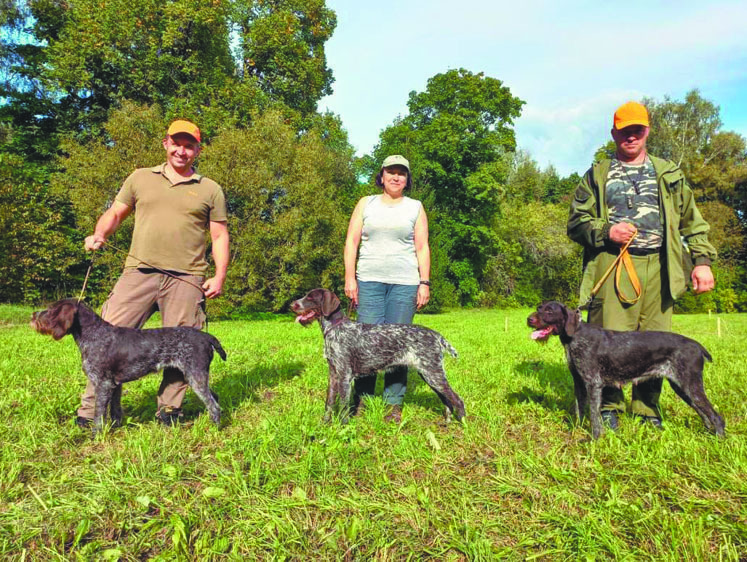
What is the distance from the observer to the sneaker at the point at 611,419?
4.61 m

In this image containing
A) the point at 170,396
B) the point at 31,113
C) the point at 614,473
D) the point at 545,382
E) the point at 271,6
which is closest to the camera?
the point at 614,473

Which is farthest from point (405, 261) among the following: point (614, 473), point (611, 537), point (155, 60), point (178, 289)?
point (155, 60)

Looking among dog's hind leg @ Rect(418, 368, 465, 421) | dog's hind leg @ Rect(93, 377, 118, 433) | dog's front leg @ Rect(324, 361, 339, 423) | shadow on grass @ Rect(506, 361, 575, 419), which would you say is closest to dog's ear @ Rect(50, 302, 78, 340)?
dog's hind leg @ Rect(93, 377, 118, 433)

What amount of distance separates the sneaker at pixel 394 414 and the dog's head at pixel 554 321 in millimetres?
1717

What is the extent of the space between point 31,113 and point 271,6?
16.1m

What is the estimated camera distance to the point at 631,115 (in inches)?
174

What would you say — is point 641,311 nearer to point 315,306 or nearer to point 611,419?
point 611,419

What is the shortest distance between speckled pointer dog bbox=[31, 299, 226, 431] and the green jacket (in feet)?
14.0

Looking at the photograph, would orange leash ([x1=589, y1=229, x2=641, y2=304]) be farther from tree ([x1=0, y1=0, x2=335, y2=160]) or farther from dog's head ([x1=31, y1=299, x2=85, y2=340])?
tree ([x1=0, y1=0, x2=335, y2=160])

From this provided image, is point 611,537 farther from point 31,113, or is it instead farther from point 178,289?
point 31,113

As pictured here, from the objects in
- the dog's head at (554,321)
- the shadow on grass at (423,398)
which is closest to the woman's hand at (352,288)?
the shadow on grass at (423,398)

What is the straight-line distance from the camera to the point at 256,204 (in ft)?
73.1

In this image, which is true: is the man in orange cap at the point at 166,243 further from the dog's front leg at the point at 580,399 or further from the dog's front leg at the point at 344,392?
the dog's front leg at the point at 580,399

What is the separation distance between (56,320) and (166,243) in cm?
126
